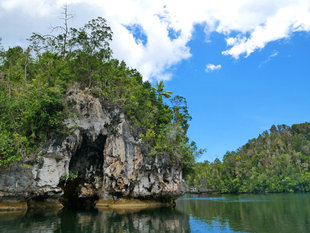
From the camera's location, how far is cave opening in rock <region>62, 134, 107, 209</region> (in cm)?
2623

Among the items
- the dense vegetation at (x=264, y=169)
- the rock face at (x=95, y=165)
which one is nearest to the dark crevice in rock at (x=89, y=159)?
the rock face at (x=95, y=165)

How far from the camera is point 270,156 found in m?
78.8

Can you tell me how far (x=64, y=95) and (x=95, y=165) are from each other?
8780 millimetres

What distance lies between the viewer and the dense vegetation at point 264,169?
67919 mm

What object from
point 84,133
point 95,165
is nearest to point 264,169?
point 95,165

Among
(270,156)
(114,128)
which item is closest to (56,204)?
(114,128)

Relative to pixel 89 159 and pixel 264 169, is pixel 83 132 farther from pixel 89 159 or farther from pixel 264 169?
pixel 264 169

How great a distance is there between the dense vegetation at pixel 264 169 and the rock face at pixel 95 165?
38990 millimetres

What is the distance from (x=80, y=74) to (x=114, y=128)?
6997 mm

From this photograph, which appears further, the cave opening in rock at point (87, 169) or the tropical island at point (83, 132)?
the cave opening in rock at point (87, 169)

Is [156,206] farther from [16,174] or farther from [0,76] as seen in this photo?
[0,76]

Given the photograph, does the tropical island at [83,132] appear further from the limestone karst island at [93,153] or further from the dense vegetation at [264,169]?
the dense vegetation at [264,169]

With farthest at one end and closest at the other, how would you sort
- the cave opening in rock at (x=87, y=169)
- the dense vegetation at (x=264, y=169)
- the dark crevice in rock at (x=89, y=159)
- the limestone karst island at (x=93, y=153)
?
the dense vegetation at (x=264, y=169), the cave opening in rock at (x=87, y=169), the dark crevice in rock at (x=89, y=159), the limestone karst island at (x=93, y=153)

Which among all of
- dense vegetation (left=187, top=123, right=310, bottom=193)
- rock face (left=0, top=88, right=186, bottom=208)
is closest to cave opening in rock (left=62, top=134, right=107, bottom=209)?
rock face (left=0, top=88, right=186, bottom=208)
